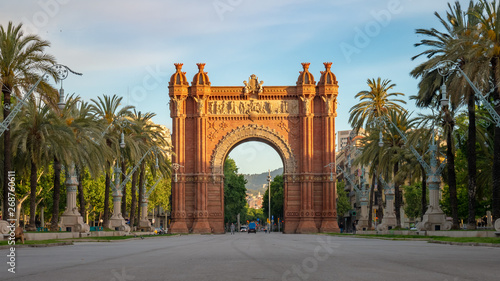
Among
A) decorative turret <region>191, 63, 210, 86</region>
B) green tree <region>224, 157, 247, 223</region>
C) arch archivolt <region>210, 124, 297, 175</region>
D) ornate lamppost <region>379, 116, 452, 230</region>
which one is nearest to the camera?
ornate lamppost <region>379, 116, 452, 230</region>

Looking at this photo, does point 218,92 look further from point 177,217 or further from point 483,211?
point 483,211

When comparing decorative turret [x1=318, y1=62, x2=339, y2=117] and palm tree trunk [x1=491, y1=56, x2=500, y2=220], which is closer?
palm tree trunk [x1=491, y1=56, x2=500, y2=220]

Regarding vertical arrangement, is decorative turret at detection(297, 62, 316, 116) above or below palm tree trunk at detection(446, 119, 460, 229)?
above

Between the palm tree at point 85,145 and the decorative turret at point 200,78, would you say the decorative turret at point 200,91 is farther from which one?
the palm tree at point 85,145

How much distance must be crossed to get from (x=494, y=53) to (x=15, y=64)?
24.6 metres

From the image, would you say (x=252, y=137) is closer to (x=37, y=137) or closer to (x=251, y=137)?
(x=251, y=137)

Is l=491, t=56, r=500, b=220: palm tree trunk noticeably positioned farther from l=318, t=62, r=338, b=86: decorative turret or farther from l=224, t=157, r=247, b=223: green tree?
l=224, t=157, r=247, b=223: green tree

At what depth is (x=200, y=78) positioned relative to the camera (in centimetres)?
7331

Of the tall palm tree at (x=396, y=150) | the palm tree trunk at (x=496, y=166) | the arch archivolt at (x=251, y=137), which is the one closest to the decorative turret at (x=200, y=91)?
the arch archivolt at (x=251, y=137)

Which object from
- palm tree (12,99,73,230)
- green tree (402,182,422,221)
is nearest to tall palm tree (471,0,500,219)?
palm tree (12,99,73,230)

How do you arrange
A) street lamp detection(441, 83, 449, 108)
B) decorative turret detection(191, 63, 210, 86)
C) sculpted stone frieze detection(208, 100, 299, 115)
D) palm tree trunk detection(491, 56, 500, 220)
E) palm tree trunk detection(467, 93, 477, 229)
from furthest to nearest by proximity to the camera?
1. sculpted stone frieze detection(208, 100, 299, 115)
2. decorative turret detection(191, 63, 210, 86)
3. palm tree trunk detection(467, 93, 477, 229)
4. palm tree trunk detection(491, 56, 500, 220)
5. street lamp detection(441, 83, 449, 108)

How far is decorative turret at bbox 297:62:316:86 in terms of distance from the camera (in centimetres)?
7275

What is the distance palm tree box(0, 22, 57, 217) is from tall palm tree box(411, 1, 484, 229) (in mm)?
21065

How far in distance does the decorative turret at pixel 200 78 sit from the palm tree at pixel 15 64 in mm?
38858
